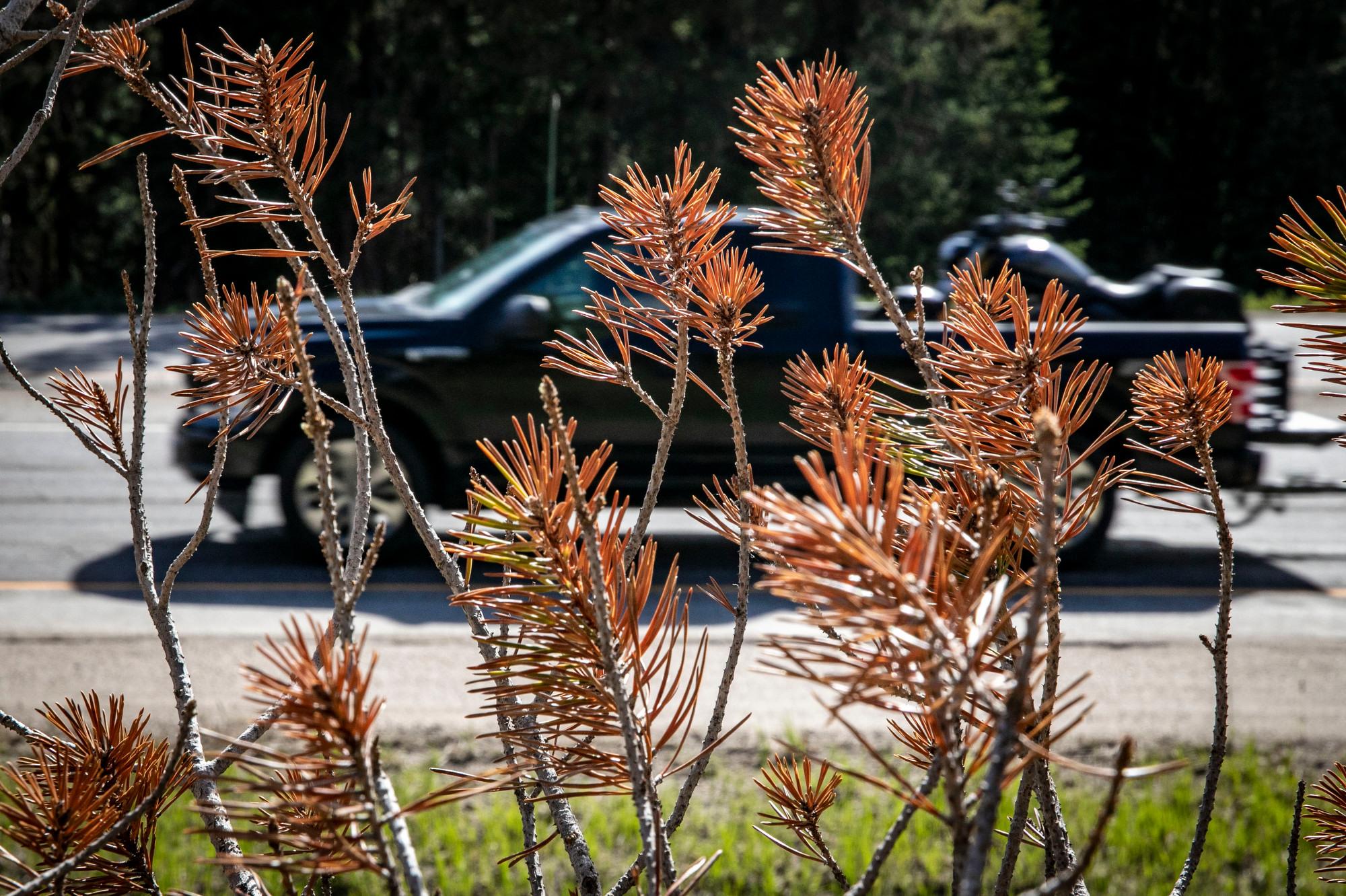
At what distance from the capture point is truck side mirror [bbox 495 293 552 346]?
230 inches

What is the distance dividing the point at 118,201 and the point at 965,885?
1191 inches

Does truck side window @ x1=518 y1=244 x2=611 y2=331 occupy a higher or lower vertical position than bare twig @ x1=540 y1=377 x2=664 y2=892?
higher

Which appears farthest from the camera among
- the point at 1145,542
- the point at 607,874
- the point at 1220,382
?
the point at 1145,542

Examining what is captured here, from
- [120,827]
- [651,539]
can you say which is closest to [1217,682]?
[651,539]

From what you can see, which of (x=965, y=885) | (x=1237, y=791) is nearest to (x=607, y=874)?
(x=1237, y=791)

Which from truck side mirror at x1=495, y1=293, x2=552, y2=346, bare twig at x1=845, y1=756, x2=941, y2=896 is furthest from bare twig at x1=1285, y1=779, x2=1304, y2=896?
truck side mirror at x1=495, y1=293, x2=552, y2=346

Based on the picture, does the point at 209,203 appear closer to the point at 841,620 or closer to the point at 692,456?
the point at 692,456

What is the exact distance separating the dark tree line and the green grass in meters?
15.7

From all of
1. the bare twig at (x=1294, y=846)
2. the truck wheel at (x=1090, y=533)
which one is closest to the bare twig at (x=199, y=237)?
the bare twig at (x=1294, y=846)

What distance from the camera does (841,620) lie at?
0.53 metres

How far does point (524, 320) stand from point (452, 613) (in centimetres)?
146

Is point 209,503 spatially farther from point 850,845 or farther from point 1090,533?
point 1090,533

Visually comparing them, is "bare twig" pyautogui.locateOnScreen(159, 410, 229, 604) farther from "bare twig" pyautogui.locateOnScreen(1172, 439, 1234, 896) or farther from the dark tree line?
the dark tree line

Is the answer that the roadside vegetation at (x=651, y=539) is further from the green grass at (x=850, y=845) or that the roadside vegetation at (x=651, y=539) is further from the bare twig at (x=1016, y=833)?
the green grass at (x=850, y=845)
